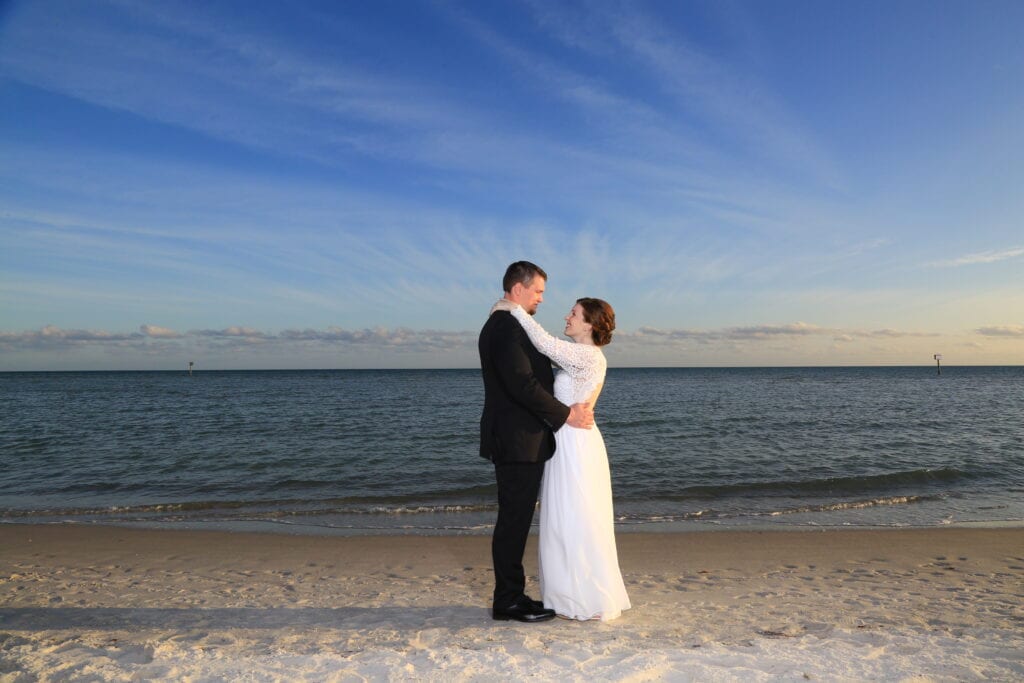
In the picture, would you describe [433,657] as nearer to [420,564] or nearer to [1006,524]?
[420,564]

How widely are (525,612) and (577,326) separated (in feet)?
6.81

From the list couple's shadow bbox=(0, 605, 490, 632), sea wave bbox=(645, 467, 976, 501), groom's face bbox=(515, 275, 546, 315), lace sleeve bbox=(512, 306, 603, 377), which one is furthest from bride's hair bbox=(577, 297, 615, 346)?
sea wave bbox=(645, 467, 976, 501)

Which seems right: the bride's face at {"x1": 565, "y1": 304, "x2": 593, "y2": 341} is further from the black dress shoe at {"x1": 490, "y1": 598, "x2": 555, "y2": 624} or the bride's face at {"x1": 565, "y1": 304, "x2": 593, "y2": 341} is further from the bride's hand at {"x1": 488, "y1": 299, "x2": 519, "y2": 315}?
the black dress shoe at {"x1": 490, "y1": 598, "x2": 555, "y2": 624}

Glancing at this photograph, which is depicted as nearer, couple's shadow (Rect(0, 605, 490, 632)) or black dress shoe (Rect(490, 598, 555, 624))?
black dress shoe (Rect(490, 598, 555, 624))

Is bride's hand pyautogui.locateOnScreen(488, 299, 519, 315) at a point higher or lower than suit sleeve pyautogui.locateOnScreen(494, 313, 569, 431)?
higher

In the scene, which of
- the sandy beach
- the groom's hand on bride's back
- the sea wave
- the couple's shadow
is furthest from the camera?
the sea wave

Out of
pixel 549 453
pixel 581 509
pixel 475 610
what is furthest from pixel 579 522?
pixel 475 610

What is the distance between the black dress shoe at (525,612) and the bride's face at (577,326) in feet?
6.38

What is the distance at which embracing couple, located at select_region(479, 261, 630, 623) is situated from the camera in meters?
4.32

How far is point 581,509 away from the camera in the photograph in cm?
458

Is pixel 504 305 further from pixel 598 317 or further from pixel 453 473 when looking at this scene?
pixel 453 473

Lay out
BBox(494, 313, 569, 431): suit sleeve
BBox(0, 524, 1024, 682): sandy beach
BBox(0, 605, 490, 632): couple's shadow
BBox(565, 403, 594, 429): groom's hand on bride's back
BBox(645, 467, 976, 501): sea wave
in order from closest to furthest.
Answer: BBox(0, 524, 1024, 682): sandy beach < BBox(494, 313, 569, 431): suit sleeve < BBox(565, 403, 594, 429): groom's hand on bride's back < BBox(0, 605, 490, 632): couple's shadow < BBox(645, 467, 976, 501): sea wave

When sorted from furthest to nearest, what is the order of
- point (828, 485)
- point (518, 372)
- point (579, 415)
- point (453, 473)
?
point (453, 473), point (828, 485), point (579, 415), point (518, 372)

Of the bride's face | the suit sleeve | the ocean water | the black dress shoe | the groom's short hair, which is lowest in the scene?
the ocean water
